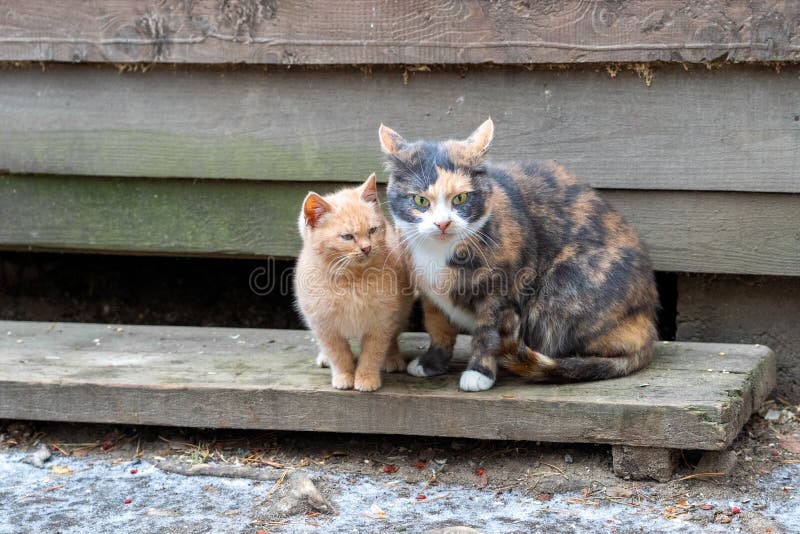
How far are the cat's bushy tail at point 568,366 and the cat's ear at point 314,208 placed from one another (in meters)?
A: 0.91

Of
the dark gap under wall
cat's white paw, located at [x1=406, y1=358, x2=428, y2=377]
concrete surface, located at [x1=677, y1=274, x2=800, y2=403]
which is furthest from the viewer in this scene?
the dark gap under wall

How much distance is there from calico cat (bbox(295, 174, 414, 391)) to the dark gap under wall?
86.6 inches

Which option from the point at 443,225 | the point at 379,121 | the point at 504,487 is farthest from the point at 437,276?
the point at 379,121

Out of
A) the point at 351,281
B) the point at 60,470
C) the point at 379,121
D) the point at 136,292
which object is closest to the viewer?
the point at 351,281

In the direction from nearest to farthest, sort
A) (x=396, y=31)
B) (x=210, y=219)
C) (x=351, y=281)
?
(x=351, y=281) → (x=396, y=31) → (x=210, y=219)

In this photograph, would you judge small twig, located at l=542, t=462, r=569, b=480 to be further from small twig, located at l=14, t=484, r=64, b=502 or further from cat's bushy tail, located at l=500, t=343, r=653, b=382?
small twig, located at l=14, t=484, r=64, b=502

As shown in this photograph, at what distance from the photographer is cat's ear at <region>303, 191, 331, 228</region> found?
10.7ft

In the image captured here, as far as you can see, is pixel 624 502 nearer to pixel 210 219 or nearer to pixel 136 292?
pixel 210 219

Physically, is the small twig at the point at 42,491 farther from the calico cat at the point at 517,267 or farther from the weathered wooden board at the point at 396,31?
the weathered wooden board at the point at 396,31

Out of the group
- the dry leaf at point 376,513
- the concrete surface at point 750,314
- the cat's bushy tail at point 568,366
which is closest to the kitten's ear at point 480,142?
the cat's bushy tail at point 568,366

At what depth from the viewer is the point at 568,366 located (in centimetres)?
348

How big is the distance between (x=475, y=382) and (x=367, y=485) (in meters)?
0.57

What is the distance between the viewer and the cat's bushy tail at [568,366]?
3.45 meters

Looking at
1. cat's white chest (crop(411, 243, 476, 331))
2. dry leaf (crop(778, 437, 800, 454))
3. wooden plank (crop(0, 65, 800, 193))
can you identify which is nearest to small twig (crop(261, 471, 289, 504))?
cat's white chest (crop(411, 243, 476, 331))
